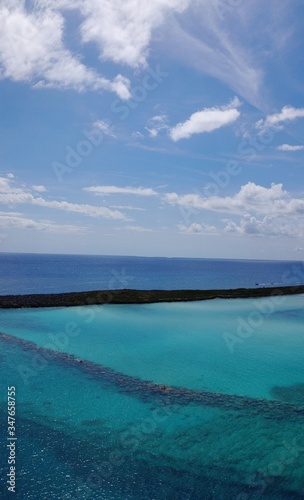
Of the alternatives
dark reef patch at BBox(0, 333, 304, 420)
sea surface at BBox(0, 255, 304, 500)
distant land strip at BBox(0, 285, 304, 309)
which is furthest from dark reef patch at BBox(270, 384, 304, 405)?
distant land strip at BBox(0, 285, 304, 309)

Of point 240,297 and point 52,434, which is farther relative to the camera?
point 240,297

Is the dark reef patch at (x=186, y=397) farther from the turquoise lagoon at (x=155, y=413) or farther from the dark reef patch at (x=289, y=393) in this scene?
the dark reef patch at (x=289, y=393)

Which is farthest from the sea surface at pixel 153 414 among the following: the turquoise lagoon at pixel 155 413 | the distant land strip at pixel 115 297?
the distant land strip at pixel 115 297

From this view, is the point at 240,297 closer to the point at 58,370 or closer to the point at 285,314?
the point at 285,314

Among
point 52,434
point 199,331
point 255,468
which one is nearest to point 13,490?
point 52,434

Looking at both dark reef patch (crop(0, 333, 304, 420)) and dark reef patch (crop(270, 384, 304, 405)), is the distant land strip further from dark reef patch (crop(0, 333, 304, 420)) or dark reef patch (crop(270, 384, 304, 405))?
dark reef patch (crop(270, 384, 304, 405))

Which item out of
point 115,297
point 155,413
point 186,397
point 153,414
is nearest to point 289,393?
point 186,397
